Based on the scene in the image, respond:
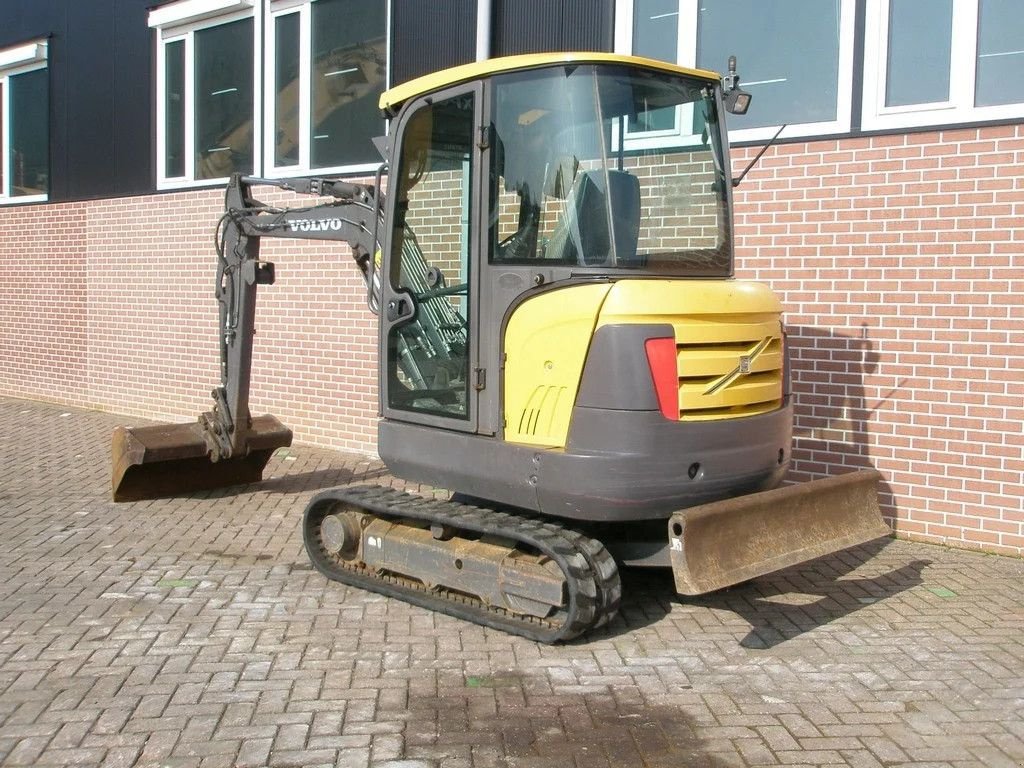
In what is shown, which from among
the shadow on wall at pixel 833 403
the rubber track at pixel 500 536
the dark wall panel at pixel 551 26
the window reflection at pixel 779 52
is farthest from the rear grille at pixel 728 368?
the dark wall panel at pixel 551 26

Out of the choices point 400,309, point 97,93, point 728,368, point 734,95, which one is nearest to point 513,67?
point 734,95

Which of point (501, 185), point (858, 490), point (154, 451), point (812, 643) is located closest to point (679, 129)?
point (501, 185)

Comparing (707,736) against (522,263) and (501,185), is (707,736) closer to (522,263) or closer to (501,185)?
(522,263)

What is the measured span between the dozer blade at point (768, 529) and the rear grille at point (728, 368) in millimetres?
441

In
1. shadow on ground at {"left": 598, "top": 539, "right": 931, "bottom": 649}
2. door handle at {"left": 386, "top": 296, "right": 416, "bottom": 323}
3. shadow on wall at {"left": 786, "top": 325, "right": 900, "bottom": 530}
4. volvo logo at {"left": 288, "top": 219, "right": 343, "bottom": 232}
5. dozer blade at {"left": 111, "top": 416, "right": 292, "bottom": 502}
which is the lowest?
shadow on ground at {"left": 598, "top": 539, "right": 931, "bottom": 649}

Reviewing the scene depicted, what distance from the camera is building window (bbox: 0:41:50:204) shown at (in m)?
14.6

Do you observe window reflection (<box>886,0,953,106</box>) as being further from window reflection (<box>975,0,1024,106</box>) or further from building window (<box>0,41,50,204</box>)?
building window (<box>0,41,50,204</box>)

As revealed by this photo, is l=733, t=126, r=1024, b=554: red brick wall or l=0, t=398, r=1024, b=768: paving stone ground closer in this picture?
l=0, t=398, r=1024, b=768: paving stone ground

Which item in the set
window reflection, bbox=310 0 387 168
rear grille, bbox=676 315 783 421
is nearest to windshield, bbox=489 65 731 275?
rear grille, bbox=676 315 783 421

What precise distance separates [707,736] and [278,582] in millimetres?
2940

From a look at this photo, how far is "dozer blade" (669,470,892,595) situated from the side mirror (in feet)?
6.44

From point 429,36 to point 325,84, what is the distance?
1617 mm

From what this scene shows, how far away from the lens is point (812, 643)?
5465mm

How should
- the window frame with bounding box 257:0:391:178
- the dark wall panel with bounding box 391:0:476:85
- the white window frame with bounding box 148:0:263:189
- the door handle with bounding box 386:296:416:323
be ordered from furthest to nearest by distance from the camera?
1. the white window frame with bounding box 148:0:263:189
2. the window frame with bounding box 257:0:391:178
3. the dark wall panel with bounding box 391:0:476:85
4. the door handle with bounding box 386:296:416:323
